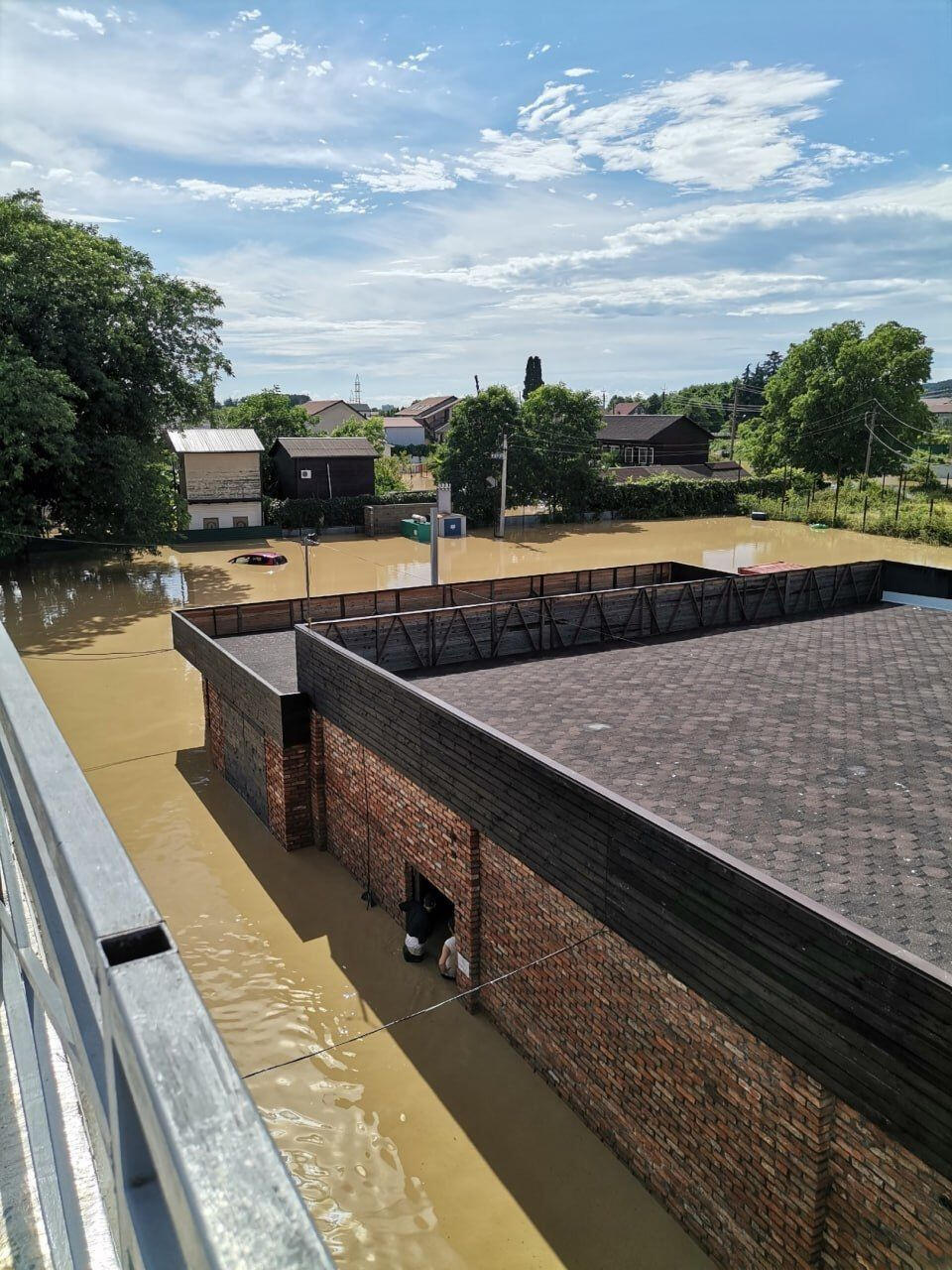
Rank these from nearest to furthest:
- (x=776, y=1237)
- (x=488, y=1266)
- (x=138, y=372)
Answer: (x=776, y=1237)
(x=488, y=1266)
(x=138, y=372)

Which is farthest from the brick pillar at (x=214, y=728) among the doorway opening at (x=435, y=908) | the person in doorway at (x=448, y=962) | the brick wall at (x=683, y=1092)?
the person in doorway at (x=448, y=962)

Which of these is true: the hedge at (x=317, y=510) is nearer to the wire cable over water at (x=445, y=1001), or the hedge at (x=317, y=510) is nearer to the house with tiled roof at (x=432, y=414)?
the wire cable over water at (x=445, y=1001)

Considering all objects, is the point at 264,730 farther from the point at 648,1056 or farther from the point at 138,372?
the point at 138,372

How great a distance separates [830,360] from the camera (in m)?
63.5

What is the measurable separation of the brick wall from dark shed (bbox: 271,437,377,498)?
41.8m

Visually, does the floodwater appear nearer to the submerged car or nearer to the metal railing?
the metal railing

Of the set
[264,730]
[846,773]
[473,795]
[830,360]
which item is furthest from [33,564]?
[830,360]

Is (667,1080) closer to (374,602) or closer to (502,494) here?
(374,602)

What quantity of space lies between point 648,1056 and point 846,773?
3.87 m

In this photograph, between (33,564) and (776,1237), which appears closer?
(776,1237)

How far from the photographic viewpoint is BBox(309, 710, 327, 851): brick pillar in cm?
1401

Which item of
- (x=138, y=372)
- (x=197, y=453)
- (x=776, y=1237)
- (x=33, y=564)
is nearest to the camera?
(x=776, y=1237)

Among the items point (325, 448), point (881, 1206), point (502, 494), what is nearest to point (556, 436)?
point (502, 494)

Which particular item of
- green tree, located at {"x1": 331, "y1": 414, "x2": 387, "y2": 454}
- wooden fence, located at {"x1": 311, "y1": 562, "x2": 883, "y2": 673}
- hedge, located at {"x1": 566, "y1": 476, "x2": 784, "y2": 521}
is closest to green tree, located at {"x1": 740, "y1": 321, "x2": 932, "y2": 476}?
hedge, located at {"x1": 566, "y1": 476, "x2": 784, "y2": 521}
